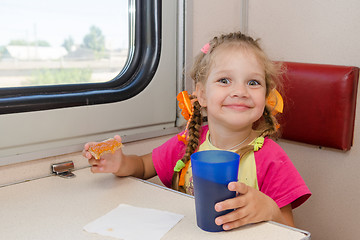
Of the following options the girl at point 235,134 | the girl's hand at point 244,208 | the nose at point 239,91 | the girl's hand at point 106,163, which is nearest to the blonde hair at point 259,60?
the girl at point 235,134

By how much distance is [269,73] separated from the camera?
146 cm

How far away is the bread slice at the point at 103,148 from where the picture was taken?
1.32 m

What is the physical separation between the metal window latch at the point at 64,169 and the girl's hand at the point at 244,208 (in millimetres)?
706

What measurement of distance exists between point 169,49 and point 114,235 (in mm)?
1071

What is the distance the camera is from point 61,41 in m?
1.59

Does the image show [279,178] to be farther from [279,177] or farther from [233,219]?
[233,219]

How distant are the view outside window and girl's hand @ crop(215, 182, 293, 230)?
0.92m

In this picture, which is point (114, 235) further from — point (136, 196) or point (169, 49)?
point (169, 49)

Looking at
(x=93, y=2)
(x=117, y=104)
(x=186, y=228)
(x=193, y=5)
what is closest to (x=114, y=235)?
(x=186, y=228)

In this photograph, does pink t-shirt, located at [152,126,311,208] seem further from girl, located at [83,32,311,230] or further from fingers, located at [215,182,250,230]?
fingers, located at [215,182,250,230]

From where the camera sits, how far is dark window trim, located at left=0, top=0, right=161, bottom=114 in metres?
1.41

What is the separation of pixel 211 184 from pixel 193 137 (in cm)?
63

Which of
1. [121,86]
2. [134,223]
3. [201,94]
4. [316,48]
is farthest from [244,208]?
[316,48]

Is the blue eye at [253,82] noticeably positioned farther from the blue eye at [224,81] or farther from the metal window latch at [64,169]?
the metal window latch at [64,169]
